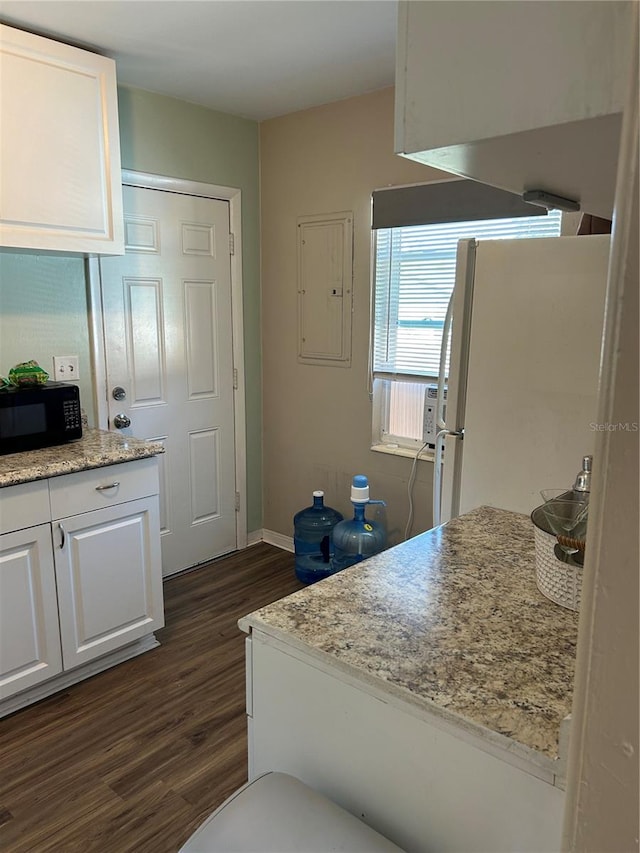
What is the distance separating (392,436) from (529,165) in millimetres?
2433

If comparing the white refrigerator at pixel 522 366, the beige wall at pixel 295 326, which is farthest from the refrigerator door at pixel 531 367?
the beige wall at pixel 295 326

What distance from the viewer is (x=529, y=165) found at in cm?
80

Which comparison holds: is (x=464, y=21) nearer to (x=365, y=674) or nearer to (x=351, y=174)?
(x=365, y=674)

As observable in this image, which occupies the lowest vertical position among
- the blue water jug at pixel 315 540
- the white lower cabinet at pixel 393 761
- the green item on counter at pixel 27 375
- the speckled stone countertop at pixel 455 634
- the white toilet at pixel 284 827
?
the blue water jug at pixel 315 540

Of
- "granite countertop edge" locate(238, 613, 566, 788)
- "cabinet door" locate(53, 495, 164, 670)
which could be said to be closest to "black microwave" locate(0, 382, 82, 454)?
"cabinet door" locate(53, 495, 164, 670)

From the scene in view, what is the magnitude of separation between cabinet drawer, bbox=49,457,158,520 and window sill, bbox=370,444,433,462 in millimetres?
1191

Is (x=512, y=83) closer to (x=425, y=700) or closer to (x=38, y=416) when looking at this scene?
(x=425, y=700)

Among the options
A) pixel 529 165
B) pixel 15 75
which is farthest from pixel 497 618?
pixel 15 75

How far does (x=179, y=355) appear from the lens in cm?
326

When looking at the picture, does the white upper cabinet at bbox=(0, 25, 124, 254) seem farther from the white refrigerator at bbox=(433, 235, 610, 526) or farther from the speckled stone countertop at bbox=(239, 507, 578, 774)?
the speckled stone countertop at bbox=(239, 507, 578, 774)

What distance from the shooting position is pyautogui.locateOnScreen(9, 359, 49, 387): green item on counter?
239 centimetres

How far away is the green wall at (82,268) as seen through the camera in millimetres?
2592

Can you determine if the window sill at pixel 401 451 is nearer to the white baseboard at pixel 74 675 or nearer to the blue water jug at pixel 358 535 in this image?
the blue water jug at pixel 358 535

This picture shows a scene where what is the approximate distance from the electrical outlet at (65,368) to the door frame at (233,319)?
0.10 metres
